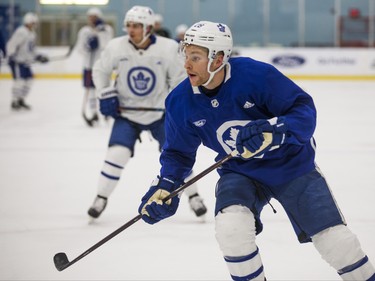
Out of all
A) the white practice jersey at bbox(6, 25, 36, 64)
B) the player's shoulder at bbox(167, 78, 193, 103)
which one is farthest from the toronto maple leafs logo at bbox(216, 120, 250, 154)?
the white practice jersey at bbox(6, 25, 36, 64)

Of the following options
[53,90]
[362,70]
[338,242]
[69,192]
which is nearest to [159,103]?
[69,192]

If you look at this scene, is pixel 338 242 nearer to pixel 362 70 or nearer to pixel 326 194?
pixel 326 194

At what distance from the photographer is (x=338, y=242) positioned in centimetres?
235

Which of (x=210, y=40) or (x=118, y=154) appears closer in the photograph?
(x=210, y=40)

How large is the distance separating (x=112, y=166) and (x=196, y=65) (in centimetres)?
184

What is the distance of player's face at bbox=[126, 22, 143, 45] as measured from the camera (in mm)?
4320

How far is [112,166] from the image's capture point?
13.9ft

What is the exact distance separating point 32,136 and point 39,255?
171 inches

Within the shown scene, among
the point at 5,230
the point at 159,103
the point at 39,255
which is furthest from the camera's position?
the point at 159,103

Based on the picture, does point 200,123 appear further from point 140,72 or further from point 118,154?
point 140,72

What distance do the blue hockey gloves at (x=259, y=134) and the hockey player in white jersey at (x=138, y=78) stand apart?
6.40 ft

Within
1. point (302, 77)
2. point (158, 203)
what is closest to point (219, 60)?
point (158, 203)

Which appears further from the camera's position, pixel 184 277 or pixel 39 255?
pixel 39 255

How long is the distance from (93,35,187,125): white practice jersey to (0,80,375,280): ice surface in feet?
2.18
